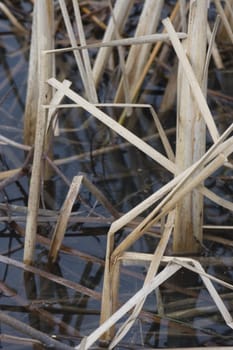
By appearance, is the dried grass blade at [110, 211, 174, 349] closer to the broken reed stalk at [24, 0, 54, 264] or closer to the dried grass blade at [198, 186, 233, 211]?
the dried grass blade at [198, 186, 233, 211]

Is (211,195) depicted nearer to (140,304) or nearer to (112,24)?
(140,304)

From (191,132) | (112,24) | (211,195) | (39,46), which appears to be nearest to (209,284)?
(211,195)

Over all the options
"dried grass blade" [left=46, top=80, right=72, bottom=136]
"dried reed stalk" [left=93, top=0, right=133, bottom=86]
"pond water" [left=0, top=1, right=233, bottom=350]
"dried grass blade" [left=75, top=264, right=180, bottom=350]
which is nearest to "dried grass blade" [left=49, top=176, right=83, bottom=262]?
"pond water" [left=0, top=1, right=233, bottom=350]

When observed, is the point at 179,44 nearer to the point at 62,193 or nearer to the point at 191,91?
the point at 191,91

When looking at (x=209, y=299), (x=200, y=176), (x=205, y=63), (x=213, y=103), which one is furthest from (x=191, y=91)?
(x=213, y=103)

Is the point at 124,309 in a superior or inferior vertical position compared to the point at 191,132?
inferior
